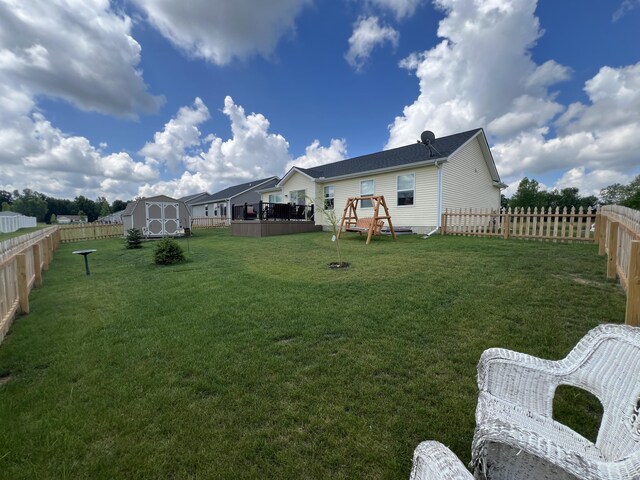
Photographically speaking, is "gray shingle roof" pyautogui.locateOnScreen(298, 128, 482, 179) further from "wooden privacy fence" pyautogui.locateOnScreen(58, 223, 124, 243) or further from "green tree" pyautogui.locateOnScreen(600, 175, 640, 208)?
"green tree" pyautogui.locateOnScreen(600, 175, 640, 208)

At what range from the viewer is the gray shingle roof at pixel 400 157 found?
1327cm

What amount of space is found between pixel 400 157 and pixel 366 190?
95.2 inches

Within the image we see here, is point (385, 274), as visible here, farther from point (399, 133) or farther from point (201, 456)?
point (399, 133)

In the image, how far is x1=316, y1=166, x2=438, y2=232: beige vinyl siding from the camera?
42.1 feet

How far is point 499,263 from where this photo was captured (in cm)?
620

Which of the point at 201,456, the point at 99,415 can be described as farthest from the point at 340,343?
the point at 99,415

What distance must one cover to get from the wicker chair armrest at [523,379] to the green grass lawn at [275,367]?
1.49 ft

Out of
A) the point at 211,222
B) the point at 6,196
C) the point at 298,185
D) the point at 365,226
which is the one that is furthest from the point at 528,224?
the point at 6,196

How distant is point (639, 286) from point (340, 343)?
8.82ft

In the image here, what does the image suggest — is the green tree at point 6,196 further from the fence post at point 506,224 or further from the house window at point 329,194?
the fence post at point 506,224

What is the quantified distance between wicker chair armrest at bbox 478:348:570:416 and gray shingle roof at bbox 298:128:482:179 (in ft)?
39.7

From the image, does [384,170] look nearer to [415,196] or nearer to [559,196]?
[415,196]

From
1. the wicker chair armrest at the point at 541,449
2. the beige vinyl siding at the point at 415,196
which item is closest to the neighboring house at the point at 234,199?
the beige vinyl siding at the point at 415,196

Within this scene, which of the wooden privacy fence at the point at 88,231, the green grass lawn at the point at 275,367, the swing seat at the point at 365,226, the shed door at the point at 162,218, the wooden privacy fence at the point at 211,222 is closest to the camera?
the green grass lawn at the point at 275,367
